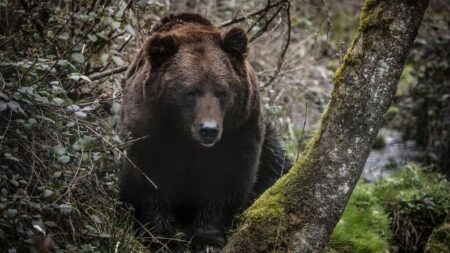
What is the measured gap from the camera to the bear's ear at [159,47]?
5133 millimetres

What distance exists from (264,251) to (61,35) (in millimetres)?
2763

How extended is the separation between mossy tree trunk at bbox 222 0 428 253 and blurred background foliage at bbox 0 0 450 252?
1.09 m

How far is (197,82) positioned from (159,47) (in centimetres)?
43

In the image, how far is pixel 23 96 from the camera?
422 centimetres

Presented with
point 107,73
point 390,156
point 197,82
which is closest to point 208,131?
point 197,82

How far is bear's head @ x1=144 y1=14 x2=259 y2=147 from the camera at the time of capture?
16.9 feet

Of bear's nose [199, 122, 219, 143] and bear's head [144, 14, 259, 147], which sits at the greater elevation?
bear's head [144, 14, 259, 147]

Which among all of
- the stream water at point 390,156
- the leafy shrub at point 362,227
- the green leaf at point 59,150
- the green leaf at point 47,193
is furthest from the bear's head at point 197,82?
the stream water at point 390,156

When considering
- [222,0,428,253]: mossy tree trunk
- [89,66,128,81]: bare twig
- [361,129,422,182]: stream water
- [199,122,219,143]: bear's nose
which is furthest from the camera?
[361,129,422,182]: stream water

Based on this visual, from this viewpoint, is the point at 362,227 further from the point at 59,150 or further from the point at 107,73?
the point at 59,150

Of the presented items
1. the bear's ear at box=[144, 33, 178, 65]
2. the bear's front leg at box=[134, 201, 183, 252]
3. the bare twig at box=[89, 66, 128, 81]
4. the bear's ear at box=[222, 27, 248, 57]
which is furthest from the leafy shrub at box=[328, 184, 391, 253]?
the bare twig at box=[89, 66, 128, 81]

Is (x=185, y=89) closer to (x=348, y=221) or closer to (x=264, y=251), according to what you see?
(x=264, y=251)

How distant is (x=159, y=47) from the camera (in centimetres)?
515

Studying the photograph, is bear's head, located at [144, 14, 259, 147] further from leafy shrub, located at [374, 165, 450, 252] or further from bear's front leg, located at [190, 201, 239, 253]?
leafy shrub, located at [374, 165, 450, 252]
